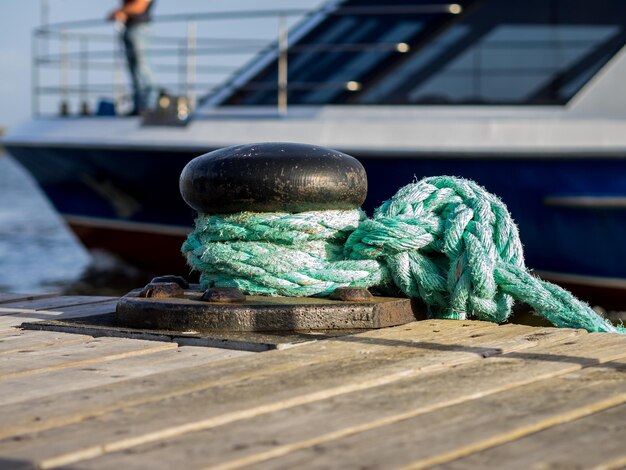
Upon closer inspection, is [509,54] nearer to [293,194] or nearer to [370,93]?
[370,93]

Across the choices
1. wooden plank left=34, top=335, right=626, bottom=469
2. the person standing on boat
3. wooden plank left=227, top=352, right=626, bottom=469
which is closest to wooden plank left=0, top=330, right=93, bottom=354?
wooden plank left=34, top=335, right=626, bottom=469

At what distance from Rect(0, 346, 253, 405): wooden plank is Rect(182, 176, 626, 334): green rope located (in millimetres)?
535

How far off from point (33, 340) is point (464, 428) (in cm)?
125

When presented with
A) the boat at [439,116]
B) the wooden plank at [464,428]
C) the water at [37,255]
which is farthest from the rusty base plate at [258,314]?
the water at [37,255]

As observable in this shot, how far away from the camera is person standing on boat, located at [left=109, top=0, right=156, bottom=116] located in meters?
9.03

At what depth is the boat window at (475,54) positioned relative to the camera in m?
7.39

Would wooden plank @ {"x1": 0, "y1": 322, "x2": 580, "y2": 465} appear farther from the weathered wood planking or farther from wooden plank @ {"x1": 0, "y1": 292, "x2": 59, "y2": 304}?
wooden plank @ {"x1": 0, "y1": 292, "x2": 59, "y2": 304}

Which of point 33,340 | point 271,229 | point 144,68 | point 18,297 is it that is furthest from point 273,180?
point 144,68

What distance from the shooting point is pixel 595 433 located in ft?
5.48

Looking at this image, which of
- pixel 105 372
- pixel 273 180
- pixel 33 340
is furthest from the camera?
pixel 273 180

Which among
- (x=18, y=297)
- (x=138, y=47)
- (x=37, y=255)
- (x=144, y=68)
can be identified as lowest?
(x=37, y=255)

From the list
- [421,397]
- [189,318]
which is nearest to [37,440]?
[421,397]

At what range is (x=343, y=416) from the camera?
1.74m

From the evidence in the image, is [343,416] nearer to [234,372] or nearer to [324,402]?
[324,402]
